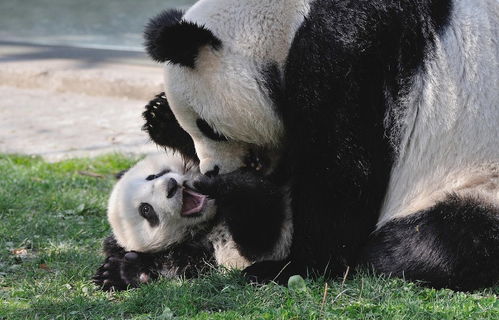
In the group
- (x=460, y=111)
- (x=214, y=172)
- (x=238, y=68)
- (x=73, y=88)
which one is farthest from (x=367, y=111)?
(x=73, y=88)

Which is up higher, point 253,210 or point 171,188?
point 253,210

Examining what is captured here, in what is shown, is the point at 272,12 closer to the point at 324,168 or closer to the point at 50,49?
the point at 324,168

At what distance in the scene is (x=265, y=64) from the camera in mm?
4367

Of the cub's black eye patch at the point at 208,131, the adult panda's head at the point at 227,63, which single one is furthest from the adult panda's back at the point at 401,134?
the cub's black eye patch at the point at 208,131

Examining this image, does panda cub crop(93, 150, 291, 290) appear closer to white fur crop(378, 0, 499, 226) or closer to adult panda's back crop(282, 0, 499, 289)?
adult panda's back crop(282, 0, 499, 289)

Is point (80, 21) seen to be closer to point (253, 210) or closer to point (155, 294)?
point (253, 210)

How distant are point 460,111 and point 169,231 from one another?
1.74 meters

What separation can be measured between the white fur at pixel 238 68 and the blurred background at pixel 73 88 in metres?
3.27

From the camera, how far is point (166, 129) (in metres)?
5.30

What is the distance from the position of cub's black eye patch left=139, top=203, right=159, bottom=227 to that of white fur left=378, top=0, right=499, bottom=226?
146 centimetres

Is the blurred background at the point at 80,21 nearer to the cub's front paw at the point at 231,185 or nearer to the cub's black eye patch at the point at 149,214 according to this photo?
the cub's black eye patch at the point at 149,214

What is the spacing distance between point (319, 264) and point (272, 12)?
1266mm

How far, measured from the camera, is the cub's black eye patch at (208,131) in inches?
181

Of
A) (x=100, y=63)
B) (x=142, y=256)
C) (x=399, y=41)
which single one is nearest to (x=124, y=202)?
(x=142, y=256)
